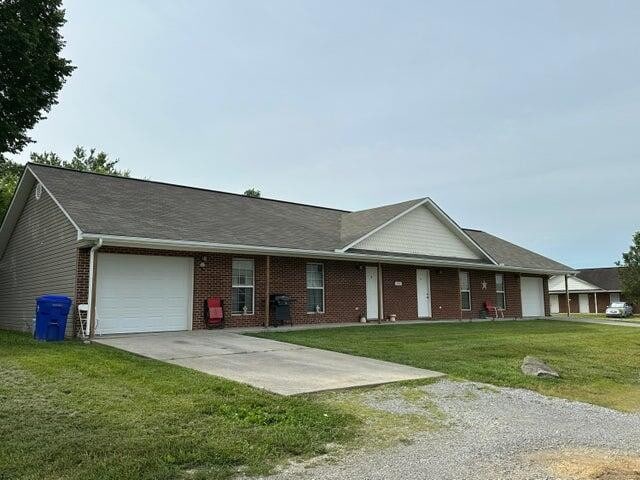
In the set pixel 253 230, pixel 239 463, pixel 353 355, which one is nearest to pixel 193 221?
pixel 253 230

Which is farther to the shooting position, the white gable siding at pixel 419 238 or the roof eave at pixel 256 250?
the white gable siding at pixel 419 238

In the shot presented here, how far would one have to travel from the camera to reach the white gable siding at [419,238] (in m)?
19.6

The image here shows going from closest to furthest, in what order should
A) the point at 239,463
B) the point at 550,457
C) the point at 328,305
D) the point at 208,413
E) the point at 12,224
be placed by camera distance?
the point at 239,463, the point at 550,457, the point at 208,413, the point at 328,305, the point at 12,224

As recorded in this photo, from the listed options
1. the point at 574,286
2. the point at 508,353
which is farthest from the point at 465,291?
the point at 574,286

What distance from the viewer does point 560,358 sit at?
1080 centimetres

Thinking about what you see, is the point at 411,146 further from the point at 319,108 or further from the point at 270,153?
the point at 270,153

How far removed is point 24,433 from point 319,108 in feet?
45.4

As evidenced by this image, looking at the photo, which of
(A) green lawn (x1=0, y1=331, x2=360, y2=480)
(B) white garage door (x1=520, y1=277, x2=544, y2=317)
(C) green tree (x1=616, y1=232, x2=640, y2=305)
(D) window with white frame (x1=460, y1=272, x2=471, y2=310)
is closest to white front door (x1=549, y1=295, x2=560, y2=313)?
(C) green tree (x1=616, y1=232, x2=640, y2=305)

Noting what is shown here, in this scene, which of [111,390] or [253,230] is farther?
[253,230]

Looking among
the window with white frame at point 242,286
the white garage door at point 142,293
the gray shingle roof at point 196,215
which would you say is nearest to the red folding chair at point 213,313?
the white garage door at point 142,293

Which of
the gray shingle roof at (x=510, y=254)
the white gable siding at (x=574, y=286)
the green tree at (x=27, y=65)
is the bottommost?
the white gable siding at (x=574, y=286)

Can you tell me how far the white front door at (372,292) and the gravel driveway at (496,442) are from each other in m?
11.6

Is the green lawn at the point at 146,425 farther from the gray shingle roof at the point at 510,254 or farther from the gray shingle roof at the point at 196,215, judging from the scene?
the gray shingle roof at the point at 510,254

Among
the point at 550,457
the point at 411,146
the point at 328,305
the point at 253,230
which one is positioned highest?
the point at 411,146
